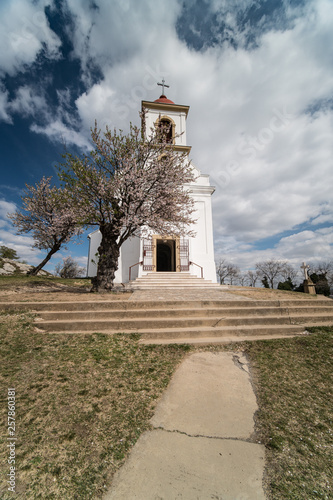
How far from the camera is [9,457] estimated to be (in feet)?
6.12

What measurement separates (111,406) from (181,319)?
2.61 meters

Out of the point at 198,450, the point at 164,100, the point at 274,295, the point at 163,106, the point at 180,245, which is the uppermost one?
the point at 164,100

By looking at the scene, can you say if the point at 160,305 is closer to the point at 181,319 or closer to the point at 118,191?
the point at 181,319

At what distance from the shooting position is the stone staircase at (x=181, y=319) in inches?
179

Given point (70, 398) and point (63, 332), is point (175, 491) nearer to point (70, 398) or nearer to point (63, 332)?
point (70, 398)

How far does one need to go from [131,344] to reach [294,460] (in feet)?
9.51

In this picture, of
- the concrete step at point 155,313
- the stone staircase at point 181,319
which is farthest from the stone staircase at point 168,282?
the concrete step at point 155,313

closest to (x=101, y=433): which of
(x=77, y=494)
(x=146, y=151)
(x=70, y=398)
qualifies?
(x=77, y=494)

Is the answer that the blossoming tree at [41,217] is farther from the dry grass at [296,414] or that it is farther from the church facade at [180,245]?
the dry grass at [296,414]

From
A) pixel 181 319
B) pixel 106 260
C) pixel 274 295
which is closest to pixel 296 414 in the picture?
pixel 181 319

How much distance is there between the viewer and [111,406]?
253 cm

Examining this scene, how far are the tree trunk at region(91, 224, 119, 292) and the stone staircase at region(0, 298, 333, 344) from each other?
10.8ft

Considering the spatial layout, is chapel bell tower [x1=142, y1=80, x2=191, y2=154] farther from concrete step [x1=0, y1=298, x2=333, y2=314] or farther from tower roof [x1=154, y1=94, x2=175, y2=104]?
concrete step [x1=0, y1=298, x2=333, y2=314]

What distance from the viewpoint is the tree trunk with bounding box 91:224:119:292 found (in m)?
8.54
